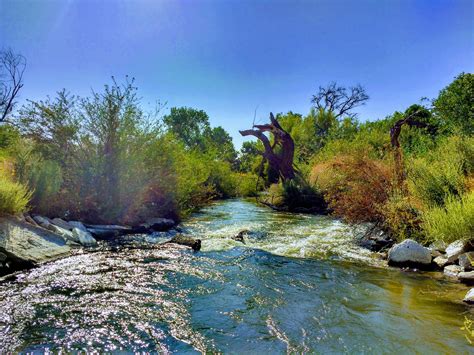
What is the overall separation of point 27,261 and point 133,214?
16.8 ft

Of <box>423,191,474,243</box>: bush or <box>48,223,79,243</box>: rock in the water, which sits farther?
<box>48,223,79,243</box>: rock in the water

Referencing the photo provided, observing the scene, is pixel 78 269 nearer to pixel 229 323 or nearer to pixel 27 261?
pixel 27 261

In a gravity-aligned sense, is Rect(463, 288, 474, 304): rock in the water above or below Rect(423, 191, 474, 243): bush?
below

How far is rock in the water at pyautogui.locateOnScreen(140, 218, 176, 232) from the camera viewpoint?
10821 millimetres

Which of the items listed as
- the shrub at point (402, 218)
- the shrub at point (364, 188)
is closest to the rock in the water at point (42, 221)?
the shrub at point (364, 188)

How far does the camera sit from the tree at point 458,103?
14.7 meters

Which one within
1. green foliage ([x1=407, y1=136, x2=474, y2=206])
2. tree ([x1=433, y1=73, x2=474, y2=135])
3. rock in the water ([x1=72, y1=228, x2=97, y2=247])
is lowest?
rock in the water ([x1=72, y1=228, x2=97, y2=247])

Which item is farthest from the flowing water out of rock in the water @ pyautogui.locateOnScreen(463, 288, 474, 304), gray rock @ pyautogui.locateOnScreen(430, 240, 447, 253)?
gray rock @ pyautogui.locateOnScreen(430, 240, 447, 253)

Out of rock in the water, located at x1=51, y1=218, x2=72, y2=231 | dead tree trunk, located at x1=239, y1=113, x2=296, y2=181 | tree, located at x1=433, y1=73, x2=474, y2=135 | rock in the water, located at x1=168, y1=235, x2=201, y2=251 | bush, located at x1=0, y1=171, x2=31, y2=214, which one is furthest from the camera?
dead tree trunk, located at x1=239, y1=113, x2=296, y2=181

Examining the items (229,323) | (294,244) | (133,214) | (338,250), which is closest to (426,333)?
(229,323)

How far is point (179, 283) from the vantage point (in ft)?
18.1

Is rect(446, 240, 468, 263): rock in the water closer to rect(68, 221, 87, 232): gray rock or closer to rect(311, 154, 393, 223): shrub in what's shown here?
rect(311, 154, 393, 223): shrub

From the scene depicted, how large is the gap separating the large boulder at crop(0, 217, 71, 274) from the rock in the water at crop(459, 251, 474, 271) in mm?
7725

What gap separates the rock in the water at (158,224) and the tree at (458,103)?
1264cm
